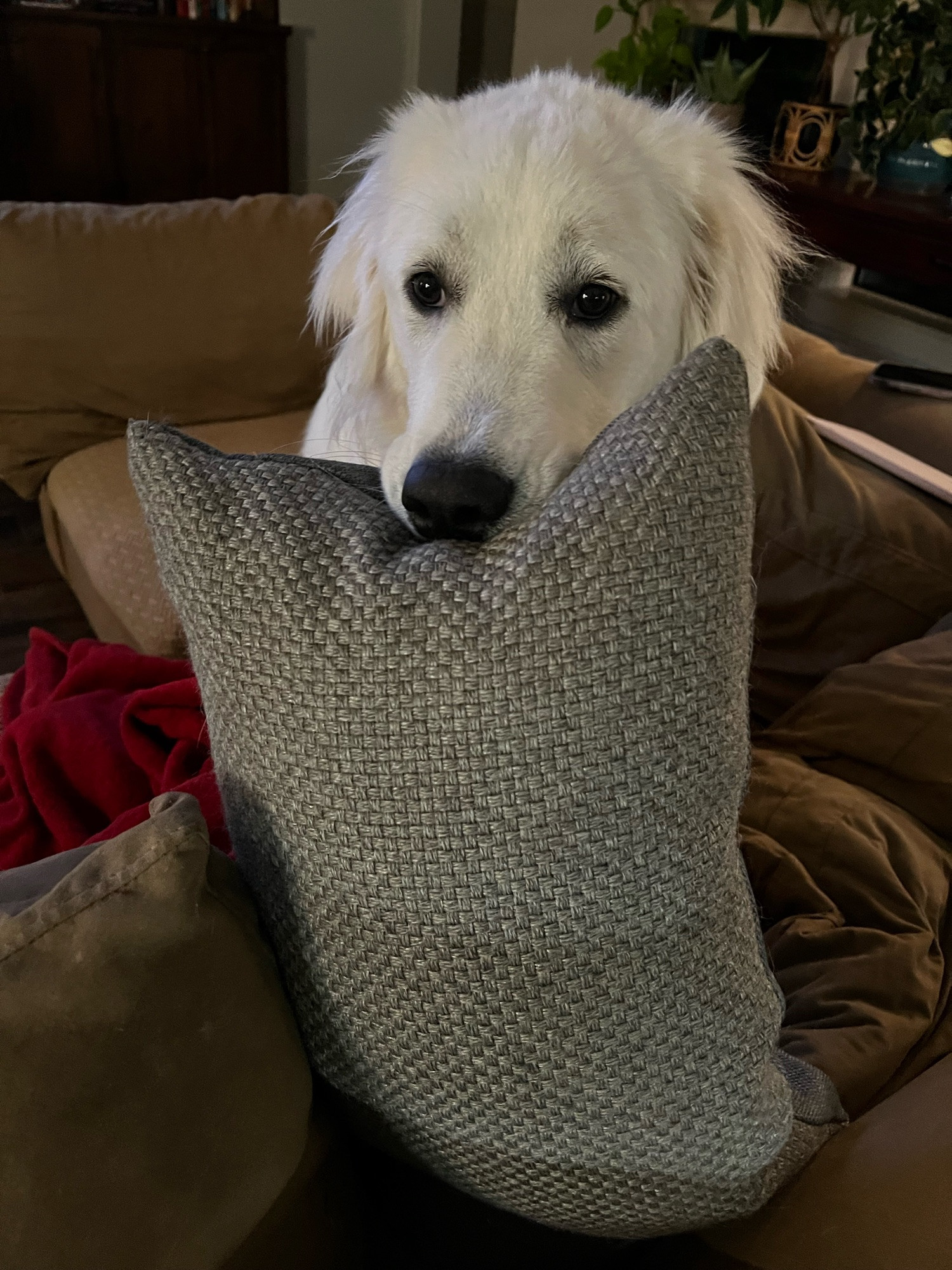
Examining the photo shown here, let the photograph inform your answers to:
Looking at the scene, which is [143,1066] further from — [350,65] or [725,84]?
[350,65]

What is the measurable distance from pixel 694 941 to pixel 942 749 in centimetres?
71

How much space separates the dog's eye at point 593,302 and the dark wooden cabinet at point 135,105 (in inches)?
163

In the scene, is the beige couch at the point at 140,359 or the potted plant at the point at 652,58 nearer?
the beige couch at the point at 140,359

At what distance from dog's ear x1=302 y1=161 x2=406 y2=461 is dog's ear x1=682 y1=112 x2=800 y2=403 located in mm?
396

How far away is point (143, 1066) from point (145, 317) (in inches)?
72.8

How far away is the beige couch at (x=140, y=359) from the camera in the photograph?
184cm

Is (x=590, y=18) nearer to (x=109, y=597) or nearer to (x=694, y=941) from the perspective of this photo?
(x=109, y=597)

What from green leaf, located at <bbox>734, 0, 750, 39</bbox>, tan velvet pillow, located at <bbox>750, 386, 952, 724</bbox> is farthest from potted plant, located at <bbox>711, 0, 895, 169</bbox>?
tan velvet pillow, located at <bbox>750, 386, 952, 724</bbox>

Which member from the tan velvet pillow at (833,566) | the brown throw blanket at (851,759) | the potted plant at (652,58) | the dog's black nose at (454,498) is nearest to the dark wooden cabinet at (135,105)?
the potted plant at (652,58)

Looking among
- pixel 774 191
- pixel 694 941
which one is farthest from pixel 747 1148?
pixel 774 191

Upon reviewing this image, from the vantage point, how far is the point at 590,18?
452 centimetres

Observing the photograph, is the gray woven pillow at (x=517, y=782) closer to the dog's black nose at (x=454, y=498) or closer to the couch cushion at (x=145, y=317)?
the dog's black nose at (x=454, y=498)

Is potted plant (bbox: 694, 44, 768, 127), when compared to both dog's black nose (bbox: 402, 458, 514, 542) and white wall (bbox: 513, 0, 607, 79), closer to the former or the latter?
white wall (bbox: 513, 0, 607, 79)

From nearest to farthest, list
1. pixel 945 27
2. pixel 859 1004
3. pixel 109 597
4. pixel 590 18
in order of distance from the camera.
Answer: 1. pixel 859 1004
2. pixel 109 597
3. pixel 945 27
4. pixel 590 18
